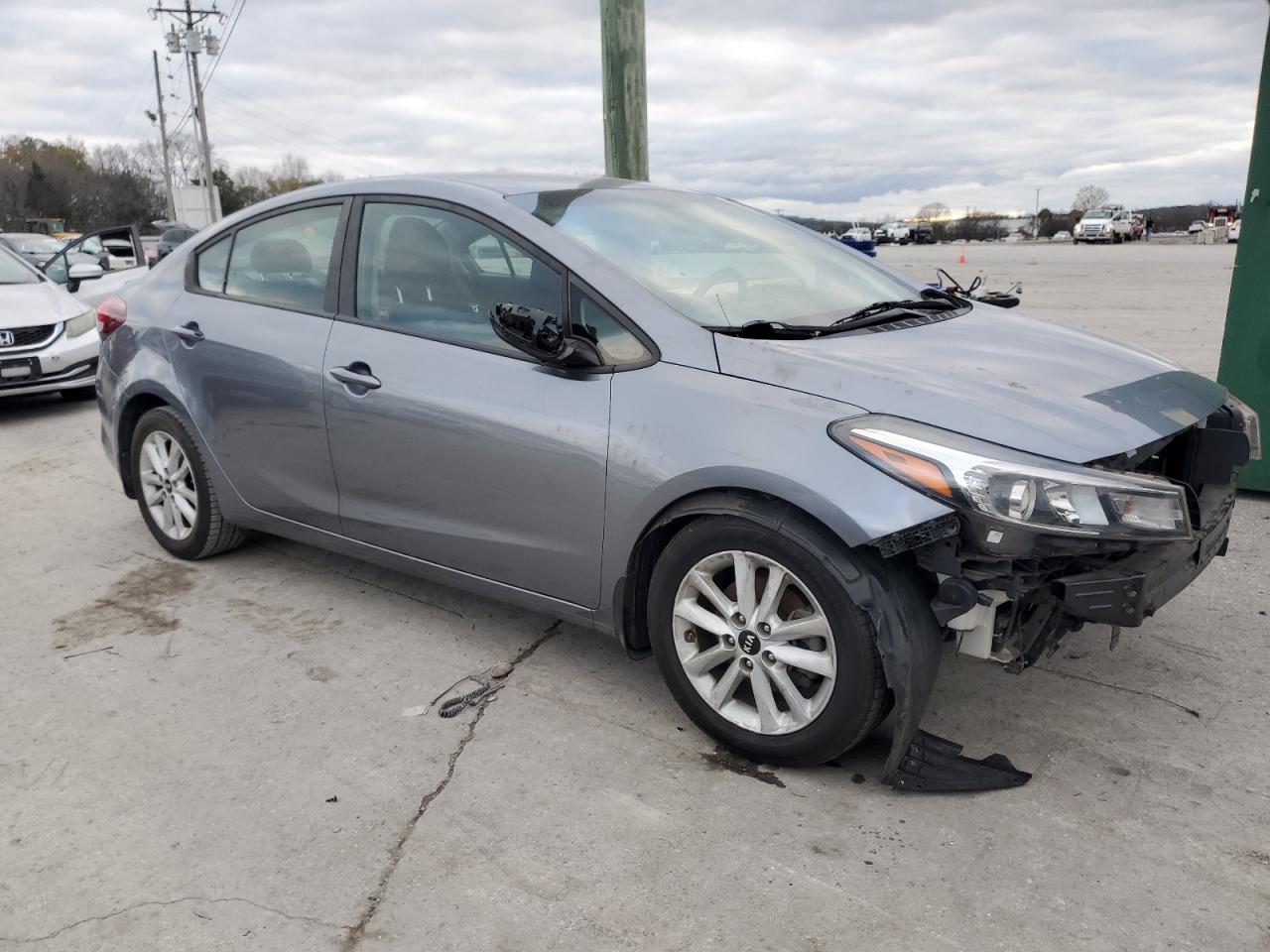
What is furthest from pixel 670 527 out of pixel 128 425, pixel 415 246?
pixel 128 425

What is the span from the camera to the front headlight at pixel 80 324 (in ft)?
28.2

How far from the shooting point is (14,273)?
30.3 feet

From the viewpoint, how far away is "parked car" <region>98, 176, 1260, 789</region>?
103 inches

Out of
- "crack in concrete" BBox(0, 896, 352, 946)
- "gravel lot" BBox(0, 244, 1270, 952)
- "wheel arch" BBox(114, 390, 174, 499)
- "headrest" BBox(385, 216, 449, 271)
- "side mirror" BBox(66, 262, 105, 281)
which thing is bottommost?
"crack in concrete" BBox(0, 896, 352, 946)

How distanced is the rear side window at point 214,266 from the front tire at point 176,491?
578mm

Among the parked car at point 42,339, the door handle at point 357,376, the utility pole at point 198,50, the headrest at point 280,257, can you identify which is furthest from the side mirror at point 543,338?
the utility pole at point 198,50

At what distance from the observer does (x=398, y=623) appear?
13.3 ft

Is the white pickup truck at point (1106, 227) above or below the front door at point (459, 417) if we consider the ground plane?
above

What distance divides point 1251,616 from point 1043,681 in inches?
42.5

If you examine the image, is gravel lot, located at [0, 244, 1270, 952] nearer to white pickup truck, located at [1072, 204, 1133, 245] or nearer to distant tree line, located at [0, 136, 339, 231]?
white pickup truck, located at [1072, 204, 1133, 245]

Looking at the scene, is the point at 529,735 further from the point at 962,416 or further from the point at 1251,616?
the point at 1251,616

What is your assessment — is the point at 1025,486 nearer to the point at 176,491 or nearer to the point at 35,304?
the point at 176,491

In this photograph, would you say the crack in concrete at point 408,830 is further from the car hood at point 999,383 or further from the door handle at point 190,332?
the door handle at point 190,332

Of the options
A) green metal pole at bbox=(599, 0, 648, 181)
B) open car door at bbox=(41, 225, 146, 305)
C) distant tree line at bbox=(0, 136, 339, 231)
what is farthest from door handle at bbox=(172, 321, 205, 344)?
distant tree line at bbox=(0, 136, 339, 231)
